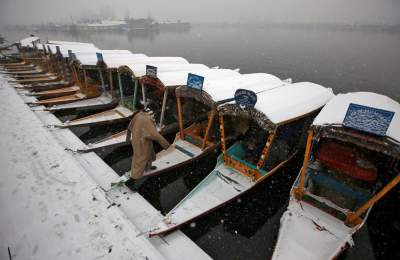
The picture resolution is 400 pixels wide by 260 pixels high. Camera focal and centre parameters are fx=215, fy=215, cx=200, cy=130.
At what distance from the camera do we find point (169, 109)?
37.1ft

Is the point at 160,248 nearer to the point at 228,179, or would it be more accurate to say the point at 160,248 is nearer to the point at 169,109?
the point at 228,179

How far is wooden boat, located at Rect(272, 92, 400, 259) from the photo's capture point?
457 cm

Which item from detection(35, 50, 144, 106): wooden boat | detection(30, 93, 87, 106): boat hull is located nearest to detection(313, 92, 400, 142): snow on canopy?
detection(35, 50, 144, 106): wooden boat

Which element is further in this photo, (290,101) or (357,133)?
(290,101)

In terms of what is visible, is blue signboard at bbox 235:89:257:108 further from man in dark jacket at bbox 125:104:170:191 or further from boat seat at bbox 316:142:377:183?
boat seat at bbox 316:142:377:183

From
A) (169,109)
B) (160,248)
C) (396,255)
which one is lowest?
(396,255)

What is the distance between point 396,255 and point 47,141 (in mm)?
12567

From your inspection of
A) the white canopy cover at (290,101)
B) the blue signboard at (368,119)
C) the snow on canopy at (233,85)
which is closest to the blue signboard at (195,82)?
the snow on canopy at (233,85)

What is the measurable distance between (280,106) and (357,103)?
92.2 inches

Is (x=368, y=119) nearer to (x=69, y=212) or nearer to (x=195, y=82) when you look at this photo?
(x=195, y=82)

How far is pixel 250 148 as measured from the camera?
8.23m

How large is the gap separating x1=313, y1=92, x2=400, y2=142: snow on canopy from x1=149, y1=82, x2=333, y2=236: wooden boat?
2.80 feet

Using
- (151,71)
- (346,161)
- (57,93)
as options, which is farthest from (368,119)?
(57,93)

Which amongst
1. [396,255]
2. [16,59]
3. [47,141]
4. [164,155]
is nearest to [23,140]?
[47,141]
